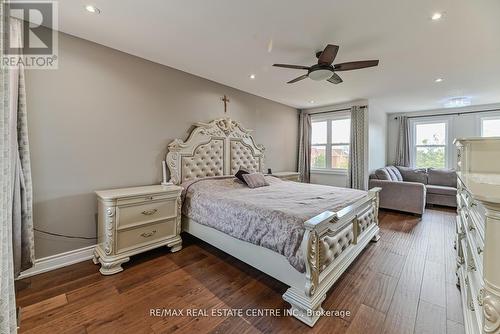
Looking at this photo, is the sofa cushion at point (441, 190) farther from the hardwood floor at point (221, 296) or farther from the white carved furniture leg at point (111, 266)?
the white carved furniture leg at point (111, 266)

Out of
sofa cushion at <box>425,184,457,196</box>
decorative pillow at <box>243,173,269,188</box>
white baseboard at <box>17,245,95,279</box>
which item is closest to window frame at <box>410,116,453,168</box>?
sofa cushion at <box>425,184,457,196</box>

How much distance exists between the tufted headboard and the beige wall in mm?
191

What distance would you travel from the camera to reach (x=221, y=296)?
186cm

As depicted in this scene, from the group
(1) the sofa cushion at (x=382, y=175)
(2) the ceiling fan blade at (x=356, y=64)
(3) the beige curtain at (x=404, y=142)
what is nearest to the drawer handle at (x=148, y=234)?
(2) the ceiling fan blade at (x=356, y=64)

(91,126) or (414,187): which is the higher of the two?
(91,126)

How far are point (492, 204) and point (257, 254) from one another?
5.51 feet

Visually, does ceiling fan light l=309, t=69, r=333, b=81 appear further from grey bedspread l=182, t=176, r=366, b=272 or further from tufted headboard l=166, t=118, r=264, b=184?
tufted headboard l=166, t=118, r=264, b=184

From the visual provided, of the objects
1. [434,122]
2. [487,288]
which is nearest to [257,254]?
[487,288]

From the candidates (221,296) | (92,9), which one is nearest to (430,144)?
(221,296)

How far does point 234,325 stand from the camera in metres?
1.55

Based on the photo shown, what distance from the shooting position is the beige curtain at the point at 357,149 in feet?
15.4

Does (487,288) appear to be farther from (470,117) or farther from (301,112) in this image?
(470,117)

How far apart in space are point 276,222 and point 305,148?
4131 mm

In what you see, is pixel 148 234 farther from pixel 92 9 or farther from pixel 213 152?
pixel 92 9
